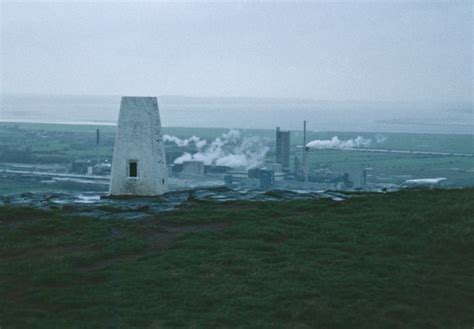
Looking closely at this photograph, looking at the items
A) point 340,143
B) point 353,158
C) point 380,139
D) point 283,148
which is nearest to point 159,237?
point 283,148

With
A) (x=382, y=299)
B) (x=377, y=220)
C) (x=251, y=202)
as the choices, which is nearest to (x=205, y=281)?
(x=382, y=299)

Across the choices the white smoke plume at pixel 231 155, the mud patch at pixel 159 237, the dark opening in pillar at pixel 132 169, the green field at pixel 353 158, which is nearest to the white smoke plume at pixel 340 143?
the green field at pixel 353 158

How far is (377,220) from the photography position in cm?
1085

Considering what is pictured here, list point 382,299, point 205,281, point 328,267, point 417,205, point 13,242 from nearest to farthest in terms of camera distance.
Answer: point 382,299, point 205,281, point 328,267, point 13,242, point 417,205

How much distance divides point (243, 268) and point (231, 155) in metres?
36.0

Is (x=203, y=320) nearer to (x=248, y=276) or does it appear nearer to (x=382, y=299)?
(x=248, y=276)

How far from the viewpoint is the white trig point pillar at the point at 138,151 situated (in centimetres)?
1490

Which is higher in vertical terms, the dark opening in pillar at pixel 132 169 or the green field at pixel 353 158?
the dark opening in pillar at pixel 132 169

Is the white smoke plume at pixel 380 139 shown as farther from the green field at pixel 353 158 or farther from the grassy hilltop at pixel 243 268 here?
the grassy hilltop at pixel 243 268

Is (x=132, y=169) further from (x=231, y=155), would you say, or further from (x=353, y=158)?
(x=353, y=158)

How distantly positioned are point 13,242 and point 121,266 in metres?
2.22

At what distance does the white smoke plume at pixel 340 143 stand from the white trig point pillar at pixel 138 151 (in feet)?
115

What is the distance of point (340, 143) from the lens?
60906mm

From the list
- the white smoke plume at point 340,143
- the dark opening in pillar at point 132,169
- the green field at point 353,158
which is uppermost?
the dark opening in pillar at point 132,169
